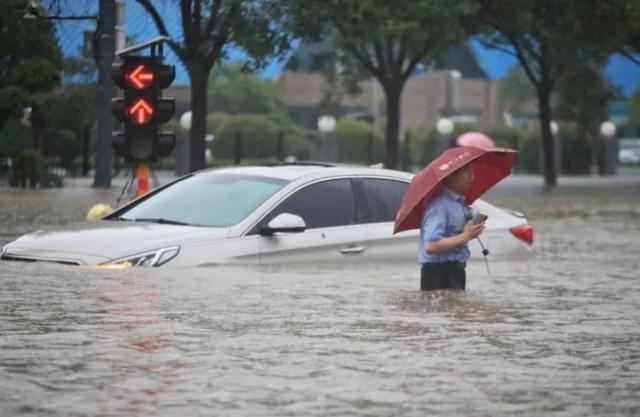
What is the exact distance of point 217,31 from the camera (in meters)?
30.3

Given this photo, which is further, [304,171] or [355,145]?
[355,145]

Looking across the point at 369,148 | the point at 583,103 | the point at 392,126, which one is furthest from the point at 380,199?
the point at 369,148

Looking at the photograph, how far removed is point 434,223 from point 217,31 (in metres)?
18.2

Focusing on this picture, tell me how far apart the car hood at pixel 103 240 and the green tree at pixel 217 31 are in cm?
1483

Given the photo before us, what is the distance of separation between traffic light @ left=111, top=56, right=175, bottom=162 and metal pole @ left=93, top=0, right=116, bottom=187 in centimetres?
669

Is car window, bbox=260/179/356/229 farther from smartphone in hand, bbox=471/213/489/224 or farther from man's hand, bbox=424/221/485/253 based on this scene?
smartphone in hand, bbox=471/213/489/224

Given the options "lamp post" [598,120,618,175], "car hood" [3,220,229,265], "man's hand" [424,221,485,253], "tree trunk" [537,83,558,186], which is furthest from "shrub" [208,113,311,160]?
"man's hand" [424,221,485,253]

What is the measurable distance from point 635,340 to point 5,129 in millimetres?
27264

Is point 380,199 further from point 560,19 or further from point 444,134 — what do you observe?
point 444,134

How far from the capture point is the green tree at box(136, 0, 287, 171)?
2927 cm

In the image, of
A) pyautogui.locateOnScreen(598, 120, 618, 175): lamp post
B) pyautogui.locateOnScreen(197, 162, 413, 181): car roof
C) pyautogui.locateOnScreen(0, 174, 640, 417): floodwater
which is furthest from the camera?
pyautogui.locateOnScreen(598, 120, 618, 175): lamp post

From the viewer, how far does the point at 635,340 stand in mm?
10852

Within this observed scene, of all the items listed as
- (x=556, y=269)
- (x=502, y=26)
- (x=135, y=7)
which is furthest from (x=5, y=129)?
(x=556, y=269)

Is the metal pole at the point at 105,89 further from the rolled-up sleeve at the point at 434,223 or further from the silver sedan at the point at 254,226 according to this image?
the rolled-up sleeve at the point at 434,223
